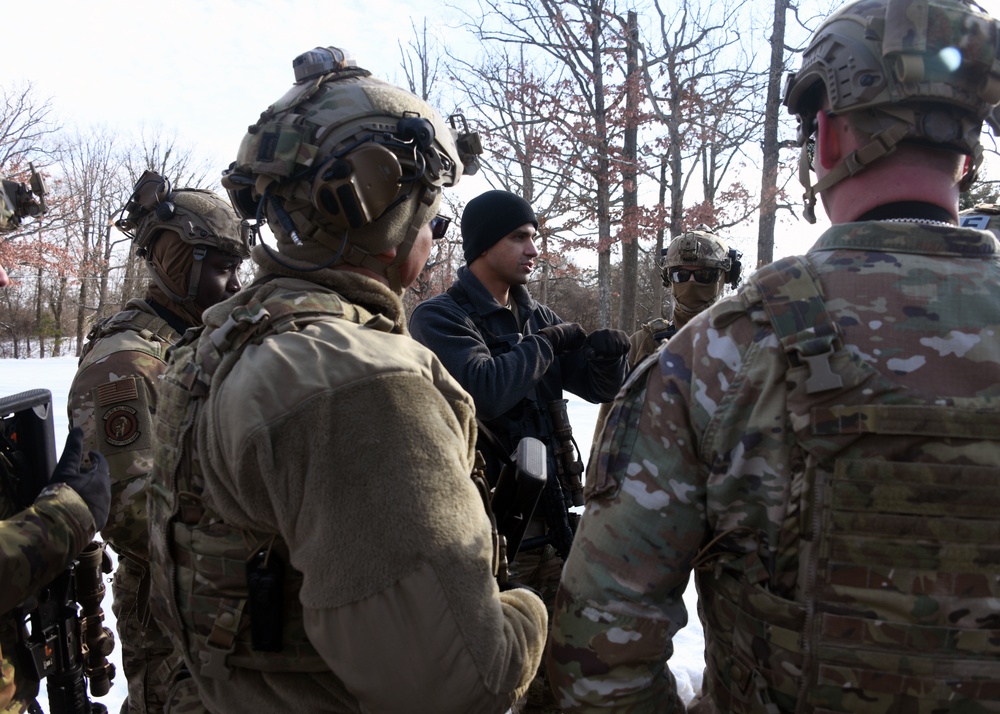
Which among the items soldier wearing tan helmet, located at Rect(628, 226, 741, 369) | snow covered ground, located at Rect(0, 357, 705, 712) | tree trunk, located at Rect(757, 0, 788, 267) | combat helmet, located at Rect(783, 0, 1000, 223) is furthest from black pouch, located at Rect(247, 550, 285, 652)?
tree trunk, located at Rect(757, 0, 788, 267)

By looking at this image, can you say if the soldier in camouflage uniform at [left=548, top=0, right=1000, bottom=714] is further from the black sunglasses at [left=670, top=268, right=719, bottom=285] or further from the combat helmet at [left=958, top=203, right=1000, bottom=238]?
the black sunglasses at [left=670, top=268, right=719, bottom=285]

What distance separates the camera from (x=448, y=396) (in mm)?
1502

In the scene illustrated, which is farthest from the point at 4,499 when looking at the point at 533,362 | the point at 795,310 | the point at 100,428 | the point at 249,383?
the point at 795,310

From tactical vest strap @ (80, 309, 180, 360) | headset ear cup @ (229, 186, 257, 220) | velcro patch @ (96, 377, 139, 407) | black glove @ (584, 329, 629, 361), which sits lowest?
velcro patch @ (96, 377, 139, 407)

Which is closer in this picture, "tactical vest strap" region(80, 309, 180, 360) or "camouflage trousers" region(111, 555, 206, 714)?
"camouflage trousers" region(111, 555, 206, 714)

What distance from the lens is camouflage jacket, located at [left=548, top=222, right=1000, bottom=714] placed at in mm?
1240

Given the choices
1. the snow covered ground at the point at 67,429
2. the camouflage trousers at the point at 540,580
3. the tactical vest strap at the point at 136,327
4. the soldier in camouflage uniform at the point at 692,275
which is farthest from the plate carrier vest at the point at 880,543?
the soldier in camouflage uniform at the point at 692,275

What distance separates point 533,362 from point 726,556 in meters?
1.86

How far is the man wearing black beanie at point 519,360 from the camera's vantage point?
3121 mm

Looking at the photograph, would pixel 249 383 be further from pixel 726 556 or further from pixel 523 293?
pixel 523 293

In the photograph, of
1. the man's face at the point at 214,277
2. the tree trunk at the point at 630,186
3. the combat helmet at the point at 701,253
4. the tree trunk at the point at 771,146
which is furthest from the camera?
the tree trunk at the point at 630,186

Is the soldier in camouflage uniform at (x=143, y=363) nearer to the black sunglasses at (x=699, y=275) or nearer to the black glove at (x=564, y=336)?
the black glove at (x=564, y=336)

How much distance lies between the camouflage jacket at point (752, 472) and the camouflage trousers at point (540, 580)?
65.5 inches

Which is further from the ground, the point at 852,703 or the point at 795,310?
the point at 795,310
